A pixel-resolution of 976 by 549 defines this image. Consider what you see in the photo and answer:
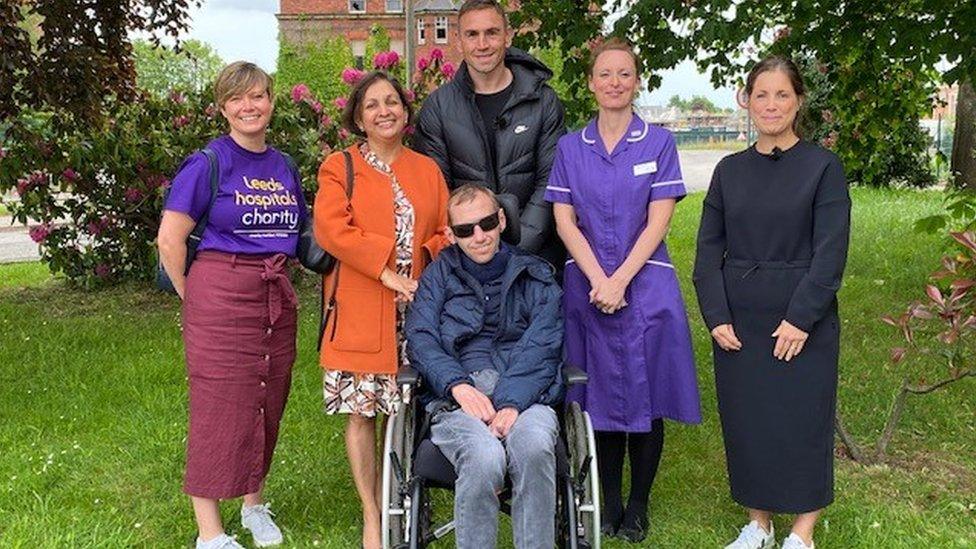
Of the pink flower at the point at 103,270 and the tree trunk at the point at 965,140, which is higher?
the tree trunk at the point at 965,140

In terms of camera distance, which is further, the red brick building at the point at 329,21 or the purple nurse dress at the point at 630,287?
the red brick building at the point at 329,21

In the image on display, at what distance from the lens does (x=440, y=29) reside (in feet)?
175

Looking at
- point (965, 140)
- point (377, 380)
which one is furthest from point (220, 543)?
point (965, 140)

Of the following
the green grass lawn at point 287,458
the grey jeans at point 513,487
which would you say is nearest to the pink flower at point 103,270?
the green grass lawn at point 287,458

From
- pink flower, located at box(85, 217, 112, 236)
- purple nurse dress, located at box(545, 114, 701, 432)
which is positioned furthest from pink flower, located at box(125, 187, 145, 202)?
purple nurse dress, located at box(545, 114, 701, 432)

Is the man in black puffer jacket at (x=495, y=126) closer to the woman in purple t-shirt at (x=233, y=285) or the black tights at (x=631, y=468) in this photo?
the woman in purple t-shirt at (x=233, y=285)

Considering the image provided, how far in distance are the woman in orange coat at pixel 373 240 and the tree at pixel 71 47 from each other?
4.08 m

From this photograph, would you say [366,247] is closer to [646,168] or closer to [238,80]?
[238,80]

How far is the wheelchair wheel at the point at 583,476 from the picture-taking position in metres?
3.03

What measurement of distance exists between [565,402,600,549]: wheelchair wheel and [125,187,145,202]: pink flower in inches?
267

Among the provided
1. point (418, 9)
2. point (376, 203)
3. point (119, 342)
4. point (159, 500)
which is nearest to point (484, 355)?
point (376, 203)

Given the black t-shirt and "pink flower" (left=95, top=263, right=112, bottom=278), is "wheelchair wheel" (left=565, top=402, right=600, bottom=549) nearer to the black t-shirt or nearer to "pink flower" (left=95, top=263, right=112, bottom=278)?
the black t-shirt

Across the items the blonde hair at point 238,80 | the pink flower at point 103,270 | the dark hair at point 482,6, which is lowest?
the pink flower at point 103,270

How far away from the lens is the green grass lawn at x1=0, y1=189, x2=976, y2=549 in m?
3.97
